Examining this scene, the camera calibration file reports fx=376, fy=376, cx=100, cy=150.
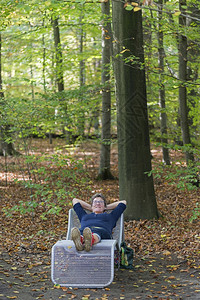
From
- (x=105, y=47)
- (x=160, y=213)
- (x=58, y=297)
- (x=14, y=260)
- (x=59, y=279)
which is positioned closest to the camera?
(x=58, y=297)

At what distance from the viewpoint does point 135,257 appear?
6164 millimetres

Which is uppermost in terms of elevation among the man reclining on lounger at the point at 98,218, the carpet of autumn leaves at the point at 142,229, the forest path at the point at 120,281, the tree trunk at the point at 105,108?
the tree trunk at the point at 105,108

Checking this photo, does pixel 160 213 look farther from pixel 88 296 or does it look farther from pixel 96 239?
pixel 88 296

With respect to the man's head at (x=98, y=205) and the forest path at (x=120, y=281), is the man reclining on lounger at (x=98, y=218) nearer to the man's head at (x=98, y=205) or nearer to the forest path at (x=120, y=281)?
the man's head at (x=98, y=205)

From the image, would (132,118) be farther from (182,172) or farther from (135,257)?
(135,257)

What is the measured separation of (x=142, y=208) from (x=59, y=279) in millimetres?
3396

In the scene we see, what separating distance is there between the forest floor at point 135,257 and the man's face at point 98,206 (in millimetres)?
980

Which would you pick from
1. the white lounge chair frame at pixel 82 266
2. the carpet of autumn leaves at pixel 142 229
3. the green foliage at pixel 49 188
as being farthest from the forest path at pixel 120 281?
the green foliage at pixel 49 188

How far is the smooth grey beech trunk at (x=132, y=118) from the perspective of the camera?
7.66 m

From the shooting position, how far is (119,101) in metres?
7.90

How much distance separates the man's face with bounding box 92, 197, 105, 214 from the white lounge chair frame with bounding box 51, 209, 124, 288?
3.05 feet

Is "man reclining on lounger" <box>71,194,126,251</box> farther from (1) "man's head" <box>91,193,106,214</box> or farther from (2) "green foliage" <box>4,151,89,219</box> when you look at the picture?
(2) "green foliage" <box>4,151,89,219</box>

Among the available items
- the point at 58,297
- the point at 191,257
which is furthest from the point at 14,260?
the point at 191,257

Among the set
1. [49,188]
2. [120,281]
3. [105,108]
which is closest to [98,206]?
[120,281]
